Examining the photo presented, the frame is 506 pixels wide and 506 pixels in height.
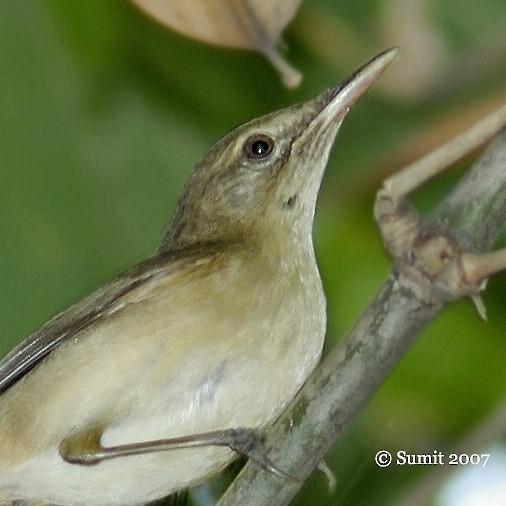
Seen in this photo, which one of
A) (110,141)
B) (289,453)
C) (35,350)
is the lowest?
(289,453)

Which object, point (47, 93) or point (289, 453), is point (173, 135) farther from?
point (289, 453)

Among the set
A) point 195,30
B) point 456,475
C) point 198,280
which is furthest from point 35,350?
point 456,475

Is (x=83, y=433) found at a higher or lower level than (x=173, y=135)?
lower

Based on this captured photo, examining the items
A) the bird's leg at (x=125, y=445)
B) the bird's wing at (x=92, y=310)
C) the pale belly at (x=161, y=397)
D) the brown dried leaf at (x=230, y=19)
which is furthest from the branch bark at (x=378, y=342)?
the brown dried leaf at (x=230, y=19)

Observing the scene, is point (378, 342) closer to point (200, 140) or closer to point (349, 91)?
point (349, 91)

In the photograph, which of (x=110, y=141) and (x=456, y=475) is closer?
(x=456, y=475)

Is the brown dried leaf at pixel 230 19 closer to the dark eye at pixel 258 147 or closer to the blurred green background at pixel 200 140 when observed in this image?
the dark eye at pixel 258 147

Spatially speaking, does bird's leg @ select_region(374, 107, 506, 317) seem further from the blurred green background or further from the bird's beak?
the blurred green background

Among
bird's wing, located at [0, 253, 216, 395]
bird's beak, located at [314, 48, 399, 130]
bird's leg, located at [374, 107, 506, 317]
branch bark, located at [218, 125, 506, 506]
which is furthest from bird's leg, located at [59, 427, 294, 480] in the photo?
bird's beak, located at [314, 48, 399, 130]
